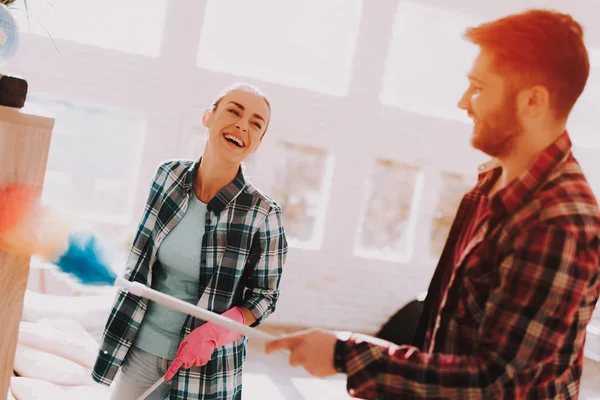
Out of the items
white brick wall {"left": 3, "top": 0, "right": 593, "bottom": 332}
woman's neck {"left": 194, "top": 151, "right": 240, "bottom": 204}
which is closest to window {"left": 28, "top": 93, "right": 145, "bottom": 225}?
white brick wall {"left": 3, "top": 0, "right": 593, "bottom": 332}

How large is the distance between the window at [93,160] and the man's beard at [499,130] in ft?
12.4

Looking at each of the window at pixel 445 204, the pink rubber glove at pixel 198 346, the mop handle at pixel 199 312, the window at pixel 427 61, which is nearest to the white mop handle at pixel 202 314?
the mop handle at pixel 199 312

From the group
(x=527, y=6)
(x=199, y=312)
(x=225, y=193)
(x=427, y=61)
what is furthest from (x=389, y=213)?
(x=199, y=312)

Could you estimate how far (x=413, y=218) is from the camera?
17.3ft

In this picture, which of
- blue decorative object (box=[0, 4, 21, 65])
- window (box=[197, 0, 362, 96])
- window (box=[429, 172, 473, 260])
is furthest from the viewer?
window (box=[429, 172, 473, 260])

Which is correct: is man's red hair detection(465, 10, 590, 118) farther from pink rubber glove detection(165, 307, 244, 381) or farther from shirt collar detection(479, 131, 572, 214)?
pink rubber glove detection(165, 307, 244, 381)

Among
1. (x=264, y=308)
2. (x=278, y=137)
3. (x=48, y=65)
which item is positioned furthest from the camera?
(x=278, y=137)

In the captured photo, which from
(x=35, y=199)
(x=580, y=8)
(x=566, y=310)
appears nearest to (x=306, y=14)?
(x=580, y=8)

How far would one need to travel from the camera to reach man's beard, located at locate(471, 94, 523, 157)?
1.06 metres

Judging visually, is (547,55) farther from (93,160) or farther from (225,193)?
(93,160)

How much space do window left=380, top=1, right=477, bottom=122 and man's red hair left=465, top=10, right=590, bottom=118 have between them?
13.2 ft

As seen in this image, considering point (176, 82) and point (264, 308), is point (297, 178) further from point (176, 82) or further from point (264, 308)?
point (264, 308)

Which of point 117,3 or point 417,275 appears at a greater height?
point 117,3

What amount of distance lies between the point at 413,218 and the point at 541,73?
4.30 meters
